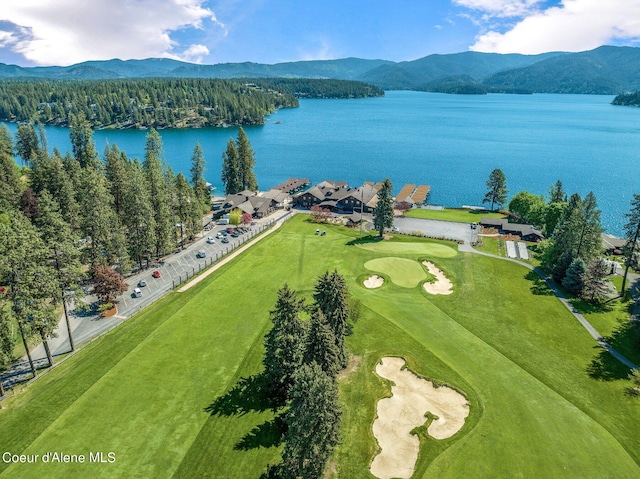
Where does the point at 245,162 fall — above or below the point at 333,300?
above

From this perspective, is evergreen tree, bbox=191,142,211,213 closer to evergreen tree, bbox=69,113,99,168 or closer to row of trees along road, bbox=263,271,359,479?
evergreen tree, bbox=69,113,99,168

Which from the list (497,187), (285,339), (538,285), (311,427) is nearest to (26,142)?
(285,339)

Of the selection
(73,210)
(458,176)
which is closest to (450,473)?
(73,210)

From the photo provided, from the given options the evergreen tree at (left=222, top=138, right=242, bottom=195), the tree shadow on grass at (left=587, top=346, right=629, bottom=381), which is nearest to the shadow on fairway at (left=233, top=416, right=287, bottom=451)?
the tree shadow on grass at (left=587, top=346, right=629, bottom=381)

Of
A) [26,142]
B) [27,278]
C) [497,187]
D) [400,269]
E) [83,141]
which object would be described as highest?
[83,141]

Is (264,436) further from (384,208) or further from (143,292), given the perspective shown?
(384,208)

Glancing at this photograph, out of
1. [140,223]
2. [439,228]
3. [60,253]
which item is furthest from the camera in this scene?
[439,228]

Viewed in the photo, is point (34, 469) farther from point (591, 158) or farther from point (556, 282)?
point (591, 158)
